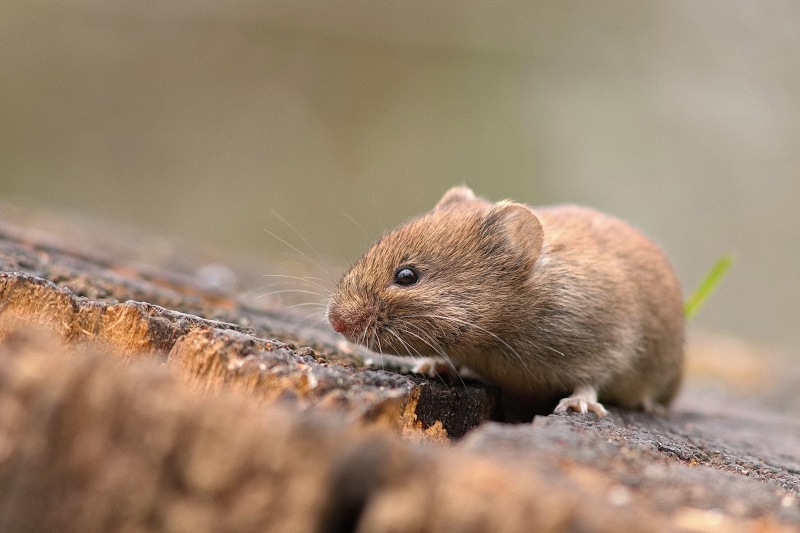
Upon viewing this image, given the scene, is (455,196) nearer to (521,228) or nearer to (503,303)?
(521,228)

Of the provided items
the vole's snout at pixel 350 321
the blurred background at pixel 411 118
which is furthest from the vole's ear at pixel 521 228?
the blurred background at pixel 411 118

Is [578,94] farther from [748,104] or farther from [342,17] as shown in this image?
[342,17]

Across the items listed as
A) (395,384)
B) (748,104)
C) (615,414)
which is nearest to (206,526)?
(395,384)

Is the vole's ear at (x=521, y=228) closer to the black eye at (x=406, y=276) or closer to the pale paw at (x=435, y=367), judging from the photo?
the black eye at (x=406, y=276)

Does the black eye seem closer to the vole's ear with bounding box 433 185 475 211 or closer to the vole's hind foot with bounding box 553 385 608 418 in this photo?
the vole's ear with bounding box 433 185 475 211

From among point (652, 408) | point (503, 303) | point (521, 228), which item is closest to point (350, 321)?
point (503, 303)

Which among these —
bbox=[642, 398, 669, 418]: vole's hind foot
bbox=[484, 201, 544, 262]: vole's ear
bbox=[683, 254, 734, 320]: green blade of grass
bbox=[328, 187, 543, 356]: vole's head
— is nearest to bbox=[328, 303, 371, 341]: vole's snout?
bbox=[328, 187, 543, 356]: vole's head
